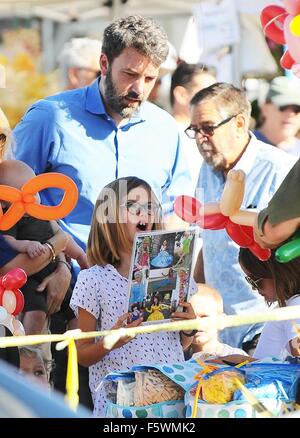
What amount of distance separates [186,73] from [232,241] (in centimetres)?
81

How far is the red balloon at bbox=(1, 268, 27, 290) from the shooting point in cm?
347

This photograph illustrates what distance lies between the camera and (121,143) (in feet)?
12.6

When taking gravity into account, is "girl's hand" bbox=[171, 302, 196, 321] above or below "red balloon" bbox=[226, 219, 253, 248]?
below

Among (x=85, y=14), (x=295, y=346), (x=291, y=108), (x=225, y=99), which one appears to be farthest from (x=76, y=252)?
(x=85, y=14)

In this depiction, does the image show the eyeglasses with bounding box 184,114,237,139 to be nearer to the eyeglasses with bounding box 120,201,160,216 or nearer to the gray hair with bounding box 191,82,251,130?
the gray hair with bounding box 191,82,251,130

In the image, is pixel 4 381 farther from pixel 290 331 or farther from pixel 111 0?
pixel 111 0

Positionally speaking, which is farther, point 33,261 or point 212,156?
point 212,156

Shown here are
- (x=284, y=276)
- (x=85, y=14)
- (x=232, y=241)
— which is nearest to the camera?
(x=284, y=276)

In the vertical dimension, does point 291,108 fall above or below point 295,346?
above

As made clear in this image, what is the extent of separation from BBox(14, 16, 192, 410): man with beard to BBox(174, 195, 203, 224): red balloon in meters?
0.18

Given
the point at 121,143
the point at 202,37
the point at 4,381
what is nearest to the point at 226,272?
the point at 121,143

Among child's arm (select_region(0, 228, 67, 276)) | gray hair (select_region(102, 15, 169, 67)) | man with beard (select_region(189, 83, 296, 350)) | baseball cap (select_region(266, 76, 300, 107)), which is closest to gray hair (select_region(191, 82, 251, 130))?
man with beard (select_region(189, 83, 296, 350))

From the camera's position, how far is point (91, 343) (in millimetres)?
3521

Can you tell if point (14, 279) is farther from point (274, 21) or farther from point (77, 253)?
point (274, 21)
